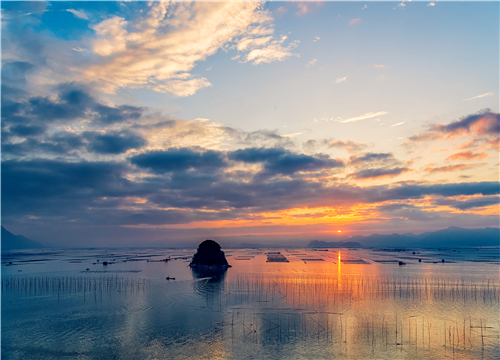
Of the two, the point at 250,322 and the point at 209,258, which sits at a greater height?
the point at 250,322

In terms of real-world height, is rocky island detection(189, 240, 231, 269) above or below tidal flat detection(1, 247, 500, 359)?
below

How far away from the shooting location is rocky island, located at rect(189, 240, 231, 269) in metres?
125

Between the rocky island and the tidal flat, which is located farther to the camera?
the rocky island

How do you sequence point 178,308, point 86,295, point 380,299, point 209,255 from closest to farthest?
point 178,308, point 380,299, point 86,295, point 209,255

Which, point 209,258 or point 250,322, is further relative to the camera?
point 209,258

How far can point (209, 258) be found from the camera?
125875 mm

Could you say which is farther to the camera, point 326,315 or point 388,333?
point 326,315

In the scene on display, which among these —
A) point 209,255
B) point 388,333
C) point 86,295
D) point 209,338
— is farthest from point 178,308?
point 209,255

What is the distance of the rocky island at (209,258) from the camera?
410 feet

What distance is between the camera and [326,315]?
48031 millimetres

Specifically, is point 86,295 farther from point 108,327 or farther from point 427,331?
point 427,331

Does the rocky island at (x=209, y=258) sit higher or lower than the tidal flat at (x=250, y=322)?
lower

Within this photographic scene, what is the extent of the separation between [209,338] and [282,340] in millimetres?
9223

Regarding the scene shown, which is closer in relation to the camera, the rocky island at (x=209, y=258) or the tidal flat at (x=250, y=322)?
the tidal flat at (x=250, y=322)
